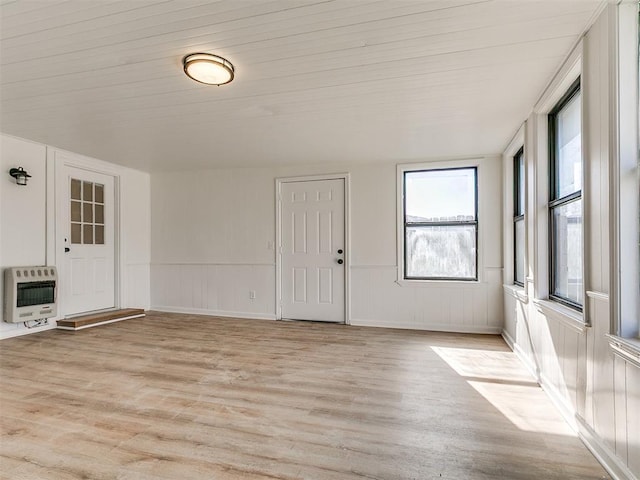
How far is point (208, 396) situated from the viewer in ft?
8.00

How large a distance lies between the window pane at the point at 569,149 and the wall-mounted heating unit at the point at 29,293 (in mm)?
5444

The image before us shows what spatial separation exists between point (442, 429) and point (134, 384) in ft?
7.45

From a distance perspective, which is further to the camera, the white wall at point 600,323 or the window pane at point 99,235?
the window pane at point 99,235

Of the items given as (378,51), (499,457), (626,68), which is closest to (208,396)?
(499,457)

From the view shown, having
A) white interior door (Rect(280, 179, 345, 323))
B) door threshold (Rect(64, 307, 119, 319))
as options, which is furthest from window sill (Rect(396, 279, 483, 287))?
door threshold (Rect(64, 307, 119, 319))

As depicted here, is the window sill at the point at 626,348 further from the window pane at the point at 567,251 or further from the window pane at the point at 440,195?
the window pane at the point at 440,195

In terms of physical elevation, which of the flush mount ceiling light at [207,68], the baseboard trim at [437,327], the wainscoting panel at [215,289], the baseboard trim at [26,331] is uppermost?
the flush mount ceiling light at [207,68]

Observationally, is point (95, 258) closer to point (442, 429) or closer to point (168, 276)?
point (168, 276)

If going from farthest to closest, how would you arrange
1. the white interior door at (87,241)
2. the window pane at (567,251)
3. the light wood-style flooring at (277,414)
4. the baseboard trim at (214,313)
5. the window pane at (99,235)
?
the baseboard trim at (214,313) < the window pane at (99,235) < the white interior door at (87,241) < the window pane at (567,251) < the light wood-style flooring at (277,414)

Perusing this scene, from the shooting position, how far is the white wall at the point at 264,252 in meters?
4.36

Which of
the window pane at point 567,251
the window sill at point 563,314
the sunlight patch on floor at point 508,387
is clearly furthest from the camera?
the window pane at point 567,251

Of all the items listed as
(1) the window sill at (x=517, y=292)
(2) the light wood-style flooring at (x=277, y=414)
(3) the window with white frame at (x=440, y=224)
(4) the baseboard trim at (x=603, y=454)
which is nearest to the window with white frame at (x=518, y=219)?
(1) the window sill at (x=517, y=292)

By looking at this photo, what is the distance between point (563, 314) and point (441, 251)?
2.46m

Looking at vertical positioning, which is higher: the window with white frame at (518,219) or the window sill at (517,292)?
the window with white frame at (518,219)
